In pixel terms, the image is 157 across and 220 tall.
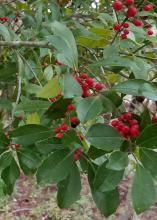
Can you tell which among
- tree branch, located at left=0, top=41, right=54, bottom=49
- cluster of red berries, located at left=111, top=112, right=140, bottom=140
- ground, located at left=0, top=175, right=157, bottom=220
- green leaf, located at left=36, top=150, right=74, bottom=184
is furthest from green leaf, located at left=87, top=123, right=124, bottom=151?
ground, located at left=0, top=175, right=157, bottom=220

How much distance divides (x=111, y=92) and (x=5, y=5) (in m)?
1.25

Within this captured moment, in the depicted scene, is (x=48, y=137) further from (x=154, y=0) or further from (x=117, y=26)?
(x=154, y=0)

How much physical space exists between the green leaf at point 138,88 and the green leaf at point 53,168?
7.8 inches

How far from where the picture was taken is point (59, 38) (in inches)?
37.6

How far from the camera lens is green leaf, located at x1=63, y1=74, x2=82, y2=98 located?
32.1 inches

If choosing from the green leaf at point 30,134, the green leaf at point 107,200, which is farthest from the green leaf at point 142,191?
the green leaf at point 30,134

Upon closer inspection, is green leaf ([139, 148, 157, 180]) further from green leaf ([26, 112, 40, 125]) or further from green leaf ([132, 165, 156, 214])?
green leaf ([26, 112, 40, 125])

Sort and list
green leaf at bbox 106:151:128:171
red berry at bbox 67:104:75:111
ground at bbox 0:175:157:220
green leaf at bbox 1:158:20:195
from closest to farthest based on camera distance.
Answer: green leaf at bbox 106:151:128:171
red berry at bbox 67:104:75:111
green leaf at bbox 1:158:20:195
ground at bbox 0:175:157:220

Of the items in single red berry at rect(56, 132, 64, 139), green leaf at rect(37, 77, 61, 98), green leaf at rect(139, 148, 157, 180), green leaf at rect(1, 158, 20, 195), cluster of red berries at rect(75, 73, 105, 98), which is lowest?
green leaf at rect(1, 158, 20, 195)

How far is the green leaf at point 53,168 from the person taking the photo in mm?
940

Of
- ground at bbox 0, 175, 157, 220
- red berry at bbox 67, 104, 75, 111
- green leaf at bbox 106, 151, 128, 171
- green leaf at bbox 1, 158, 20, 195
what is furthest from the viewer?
ground at bbox 0, 175, 157, 220

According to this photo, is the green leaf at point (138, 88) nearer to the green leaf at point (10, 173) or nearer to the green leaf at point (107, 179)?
the green leaf at point (107, 179)

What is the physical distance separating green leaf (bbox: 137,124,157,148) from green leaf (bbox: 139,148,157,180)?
12mm

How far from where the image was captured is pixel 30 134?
100cm
